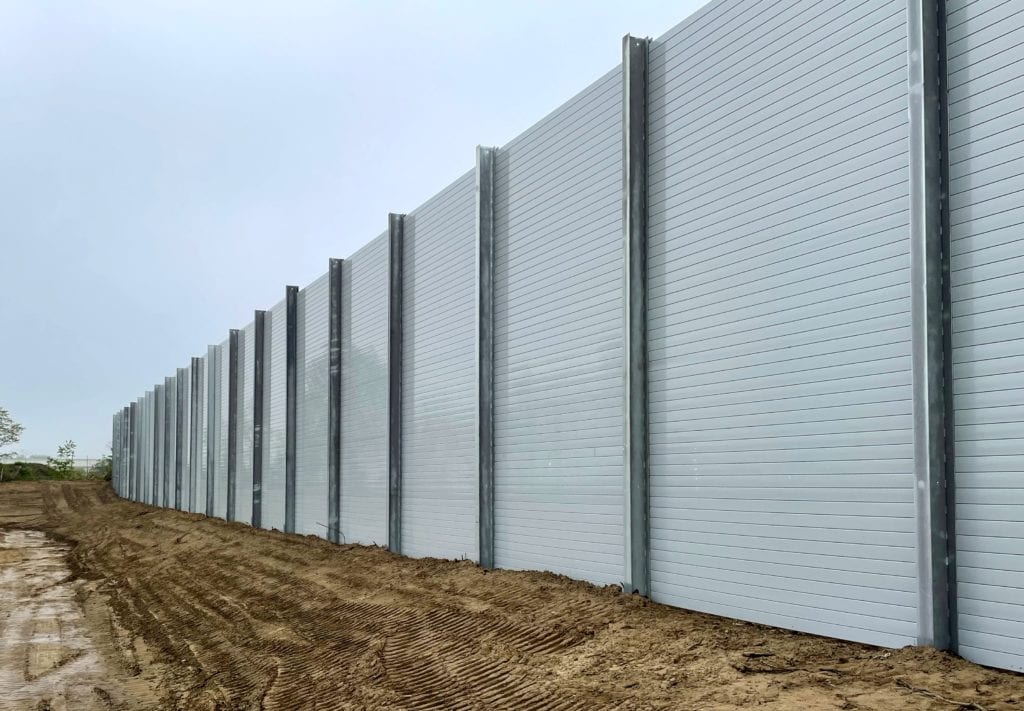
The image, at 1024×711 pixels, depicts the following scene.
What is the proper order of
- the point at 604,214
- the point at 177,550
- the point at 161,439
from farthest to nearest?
1. the point at 161,439
2. the point at 177,550
3. the point at 604,214

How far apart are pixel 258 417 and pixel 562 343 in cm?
2038

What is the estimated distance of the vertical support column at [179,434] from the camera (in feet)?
153

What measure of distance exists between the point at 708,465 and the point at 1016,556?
12.0 ft

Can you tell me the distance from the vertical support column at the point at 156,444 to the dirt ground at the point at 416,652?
37.8 meters

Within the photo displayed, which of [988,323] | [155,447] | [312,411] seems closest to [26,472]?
[155,447]

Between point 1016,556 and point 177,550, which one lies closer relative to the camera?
point 1016,556

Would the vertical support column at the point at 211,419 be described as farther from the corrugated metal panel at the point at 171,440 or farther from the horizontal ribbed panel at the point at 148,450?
the horizontal ribbed panel at the point at 148,450

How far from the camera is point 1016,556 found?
6602 millimetres

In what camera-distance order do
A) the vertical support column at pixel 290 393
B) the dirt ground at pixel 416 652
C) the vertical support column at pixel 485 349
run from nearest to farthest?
the dirt ground at pixel 416 652 < the vertical support column at pixel 485 349 < the vertical support column at pixel 290 393

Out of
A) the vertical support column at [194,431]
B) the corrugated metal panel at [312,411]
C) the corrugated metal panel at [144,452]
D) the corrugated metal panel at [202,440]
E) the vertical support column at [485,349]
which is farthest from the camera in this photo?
the corrugated metal panel at [144,452]

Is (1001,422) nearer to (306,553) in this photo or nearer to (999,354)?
(999,354)

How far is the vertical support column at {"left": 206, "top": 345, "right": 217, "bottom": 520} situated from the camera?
37875 mm

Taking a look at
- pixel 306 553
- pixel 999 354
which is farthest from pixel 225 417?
pixel 999 354

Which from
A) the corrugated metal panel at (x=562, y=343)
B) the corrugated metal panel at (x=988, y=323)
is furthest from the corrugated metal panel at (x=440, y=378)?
the corrugated metal panel at (x=988, y=323)
